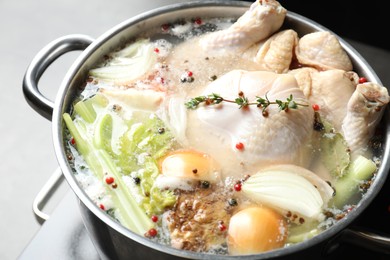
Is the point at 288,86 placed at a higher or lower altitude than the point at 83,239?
higher

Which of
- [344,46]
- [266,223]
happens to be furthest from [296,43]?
[266,223]

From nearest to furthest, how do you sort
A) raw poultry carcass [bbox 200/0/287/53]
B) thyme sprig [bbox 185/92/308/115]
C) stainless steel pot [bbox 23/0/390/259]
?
stainless steel pot [bbox 23/0/390/259]
thyme sprig [bbox 185/92/308/115]
raw poultry carcass [bbox 200/0/287/53]

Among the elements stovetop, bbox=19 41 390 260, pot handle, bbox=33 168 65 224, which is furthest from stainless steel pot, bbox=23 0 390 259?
pot handle, bbox=33 168 65 224

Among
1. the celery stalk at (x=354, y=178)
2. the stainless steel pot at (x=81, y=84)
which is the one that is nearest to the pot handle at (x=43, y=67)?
the stainless steel pot at (x=81, y=84)

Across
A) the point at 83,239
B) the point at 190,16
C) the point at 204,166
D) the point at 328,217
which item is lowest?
the point at 83,239

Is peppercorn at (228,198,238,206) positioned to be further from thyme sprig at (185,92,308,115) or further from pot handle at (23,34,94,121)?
pot handle at (23,34,94,121)

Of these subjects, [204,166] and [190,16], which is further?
[190,16]

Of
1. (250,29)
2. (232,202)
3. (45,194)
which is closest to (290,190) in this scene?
(232,202)

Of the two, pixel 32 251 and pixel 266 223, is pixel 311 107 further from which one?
pixel 32 251
